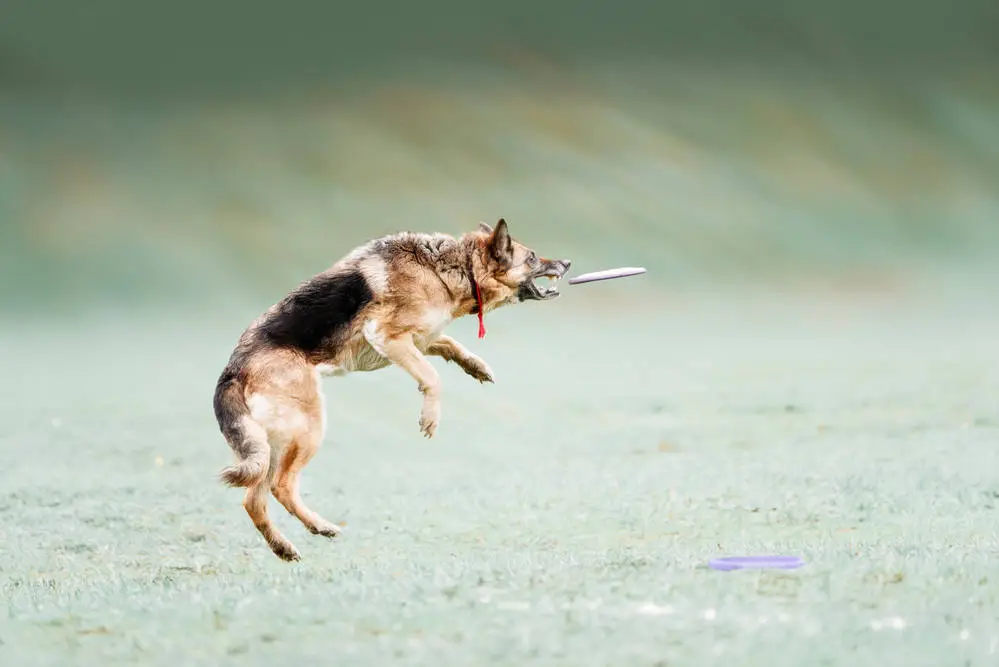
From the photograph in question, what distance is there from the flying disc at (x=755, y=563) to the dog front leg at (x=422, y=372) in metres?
1.34

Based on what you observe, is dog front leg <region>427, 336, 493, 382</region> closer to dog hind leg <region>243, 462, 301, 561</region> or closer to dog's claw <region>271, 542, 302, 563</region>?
dog hind leg <region>243, 462, 301, 561</region>

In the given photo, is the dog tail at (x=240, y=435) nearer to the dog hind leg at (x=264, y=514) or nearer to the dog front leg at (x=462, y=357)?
the dog hind leg at (x=264, y=514)

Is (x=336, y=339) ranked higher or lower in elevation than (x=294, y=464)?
higher

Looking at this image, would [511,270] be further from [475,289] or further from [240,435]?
[240,435]

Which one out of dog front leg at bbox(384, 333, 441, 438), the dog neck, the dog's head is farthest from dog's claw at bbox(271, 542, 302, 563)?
the dog's head

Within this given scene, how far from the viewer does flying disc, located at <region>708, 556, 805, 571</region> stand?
18.2ft

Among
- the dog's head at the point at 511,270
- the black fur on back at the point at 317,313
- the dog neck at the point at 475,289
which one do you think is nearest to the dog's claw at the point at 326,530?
the black fur on back at the point at 317,313

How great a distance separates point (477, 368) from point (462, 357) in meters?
0.09

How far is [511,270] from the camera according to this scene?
6129 mm

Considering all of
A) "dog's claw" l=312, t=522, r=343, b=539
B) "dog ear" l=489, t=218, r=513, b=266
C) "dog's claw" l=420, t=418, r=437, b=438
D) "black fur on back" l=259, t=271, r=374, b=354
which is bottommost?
"dog's claw" l=312, t=522, r=343, b=539

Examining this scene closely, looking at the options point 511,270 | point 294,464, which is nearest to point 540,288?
point 511,270

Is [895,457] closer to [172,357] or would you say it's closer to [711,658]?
[711,658]

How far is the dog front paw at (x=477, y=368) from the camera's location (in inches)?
246

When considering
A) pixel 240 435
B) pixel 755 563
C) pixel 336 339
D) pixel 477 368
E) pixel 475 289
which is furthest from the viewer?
pixel 477 368
